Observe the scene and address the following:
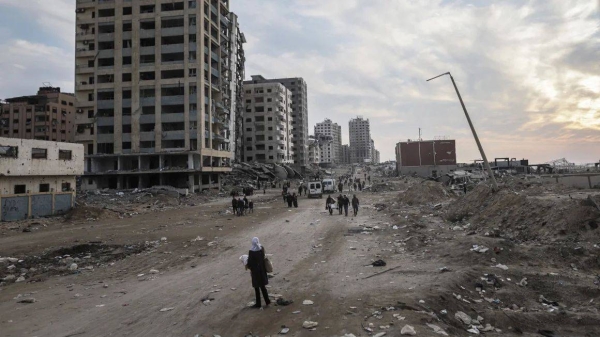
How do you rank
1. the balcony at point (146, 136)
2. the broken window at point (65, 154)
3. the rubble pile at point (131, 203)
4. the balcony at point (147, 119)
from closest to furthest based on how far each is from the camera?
1. the rubble pile at point (131, 203)
2. the broken window at point (65, 154)
3. the balcony at point (146, 136)
4. the balcony at point (147, 119)

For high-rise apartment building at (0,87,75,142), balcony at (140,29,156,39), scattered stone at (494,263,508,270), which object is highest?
balcony at (140,29,156,39)

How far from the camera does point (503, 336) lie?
18.7ft

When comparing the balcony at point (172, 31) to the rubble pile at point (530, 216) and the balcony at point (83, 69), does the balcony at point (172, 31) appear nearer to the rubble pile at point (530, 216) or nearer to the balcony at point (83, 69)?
the balcony at point (83, 69)

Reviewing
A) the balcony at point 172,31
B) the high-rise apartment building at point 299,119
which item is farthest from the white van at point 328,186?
the high-rise apartment building at point 299,119

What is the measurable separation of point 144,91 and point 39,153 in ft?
83.9

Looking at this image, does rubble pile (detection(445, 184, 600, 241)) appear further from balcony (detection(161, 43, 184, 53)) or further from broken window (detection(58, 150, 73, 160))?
balcony (detection(161, 43, 184, 53))

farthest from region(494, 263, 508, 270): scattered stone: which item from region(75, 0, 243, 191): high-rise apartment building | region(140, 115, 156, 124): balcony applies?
region(140, 115, 156, 124): balcony

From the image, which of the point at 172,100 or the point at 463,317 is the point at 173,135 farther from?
the point at 463,317

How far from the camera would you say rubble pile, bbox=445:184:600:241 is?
36.7ft

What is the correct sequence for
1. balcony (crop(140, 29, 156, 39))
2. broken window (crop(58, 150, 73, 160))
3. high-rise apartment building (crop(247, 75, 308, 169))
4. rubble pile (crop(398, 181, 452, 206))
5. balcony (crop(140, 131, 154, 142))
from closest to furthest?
rubble pile (crop(398, 181, 452, 206)) → broken window (crop(58, 150, 73, 160)) → balcony (crop(140, 131, 154, 142)) → balcony (crop(140, 29, 156, 39)) → high-rise apartment building (crop(247, 75, 308, 169))

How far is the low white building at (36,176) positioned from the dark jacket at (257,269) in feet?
87.6

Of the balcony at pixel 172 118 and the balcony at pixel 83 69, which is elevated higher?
the balcony at pixel 83 69

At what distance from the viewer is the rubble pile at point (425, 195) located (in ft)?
91.5

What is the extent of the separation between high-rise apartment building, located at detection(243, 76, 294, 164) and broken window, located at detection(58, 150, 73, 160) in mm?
61530
